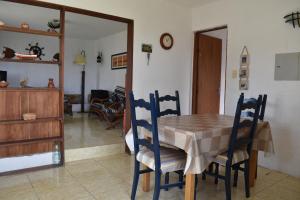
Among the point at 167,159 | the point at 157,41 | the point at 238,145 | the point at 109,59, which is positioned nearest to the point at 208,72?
the point at 157,41

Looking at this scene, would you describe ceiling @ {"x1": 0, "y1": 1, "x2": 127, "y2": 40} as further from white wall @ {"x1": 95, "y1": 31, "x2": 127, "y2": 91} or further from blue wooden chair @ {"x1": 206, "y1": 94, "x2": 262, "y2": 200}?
blue wooden chair @ {"x1": 206, "y1": 94, "x2": 262, "y2": 200}

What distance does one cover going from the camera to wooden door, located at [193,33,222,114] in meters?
4.44

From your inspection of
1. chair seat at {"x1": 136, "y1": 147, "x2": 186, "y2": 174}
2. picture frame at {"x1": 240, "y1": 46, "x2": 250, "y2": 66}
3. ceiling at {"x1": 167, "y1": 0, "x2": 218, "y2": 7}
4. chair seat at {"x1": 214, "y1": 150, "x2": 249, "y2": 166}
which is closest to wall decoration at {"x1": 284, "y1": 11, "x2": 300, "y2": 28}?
picture frame at {"x1": 240, "y1": 46, "x2": 250, "y2": 66}

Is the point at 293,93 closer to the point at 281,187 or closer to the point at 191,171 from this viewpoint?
the point at 281,187

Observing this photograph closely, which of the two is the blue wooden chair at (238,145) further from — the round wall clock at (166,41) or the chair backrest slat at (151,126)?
the round wall clock at (166,41)

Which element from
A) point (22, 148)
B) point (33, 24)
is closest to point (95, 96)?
point (33, 24)

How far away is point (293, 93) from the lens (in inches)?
118

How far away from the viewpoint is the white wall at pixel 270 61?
9.87 ft

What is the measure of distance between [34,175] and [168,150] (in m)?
1.65

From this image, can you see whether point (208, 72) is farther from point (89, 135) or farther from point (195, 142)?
point (195, 142)

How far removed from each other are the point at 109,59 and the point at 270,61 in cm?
487

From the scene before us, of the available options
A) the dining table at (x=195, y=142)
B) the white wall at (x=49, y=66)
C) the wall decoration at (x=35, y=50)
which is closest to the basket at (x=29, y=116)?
the wall decoration at (x=35, y=50)

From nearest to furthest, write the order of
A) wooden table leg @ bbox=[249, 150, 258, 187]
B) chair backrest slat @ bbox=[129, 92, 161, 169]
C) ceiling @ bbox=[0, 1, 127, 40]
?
1. chair backrest slat @ bbox=[129, 92, 161, 169]
2. wooden table leg @ bbox=[249, 150, 258, 187]
3. ceiling @ bbox=[0, 1, 127, 40]

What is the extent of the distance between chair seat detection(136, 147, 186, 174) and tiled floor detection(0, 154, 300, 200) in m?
0.48
